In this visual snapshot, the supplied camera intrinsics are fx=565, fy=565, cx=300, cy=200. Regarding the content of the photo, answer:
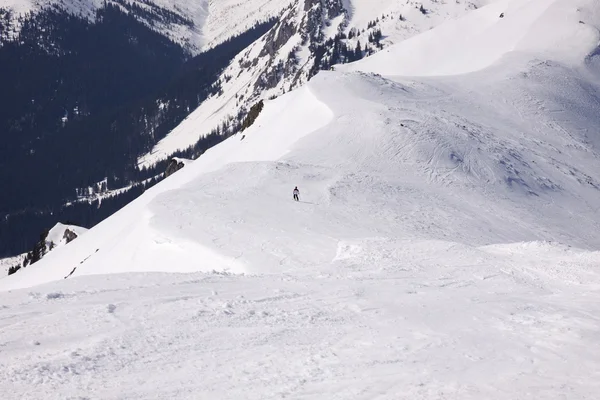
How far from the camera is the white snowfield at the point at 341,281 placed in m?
8.89

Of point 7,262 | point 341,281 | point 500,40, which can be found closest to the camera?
point 341,281

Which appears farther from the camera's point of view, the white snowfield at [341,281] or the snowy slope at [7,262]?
the snowy slope at [7,262]

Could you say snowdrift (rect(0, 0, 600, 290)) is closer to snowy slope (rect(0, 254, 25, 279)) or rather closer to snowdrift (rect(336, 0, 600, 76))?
snowdrift (rect(336, 0, 600, 76))

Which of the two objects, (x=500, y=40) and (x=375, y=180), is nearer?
(x=375, y=180)

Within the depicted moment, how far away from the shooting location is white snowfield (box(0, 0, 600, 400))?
8.89m

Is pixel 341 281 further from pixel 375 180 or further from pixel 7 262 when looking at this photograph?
pixel 7 262

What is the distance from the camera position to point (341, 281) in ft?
49.6

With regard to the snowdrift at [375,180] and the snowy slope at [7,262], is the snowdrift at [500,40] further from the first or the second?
the snowy slope at [7,262]

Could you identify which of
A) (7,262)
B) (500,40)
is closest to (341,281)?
(500,40)

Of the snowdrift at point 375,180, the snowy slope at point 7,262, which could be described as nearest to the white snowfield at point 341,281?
the snowdrift at point 375,180

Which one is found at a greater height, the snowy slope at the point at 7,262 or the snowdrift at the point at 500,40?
the snowdrift at the point at 500,40

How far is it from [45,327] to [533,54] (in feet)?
270

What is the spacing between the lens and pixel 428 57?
97.4 metres

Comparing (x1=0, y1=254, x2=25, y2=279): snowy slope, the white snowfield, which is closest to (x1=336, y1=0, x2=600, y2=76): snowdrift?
the white snowfield
